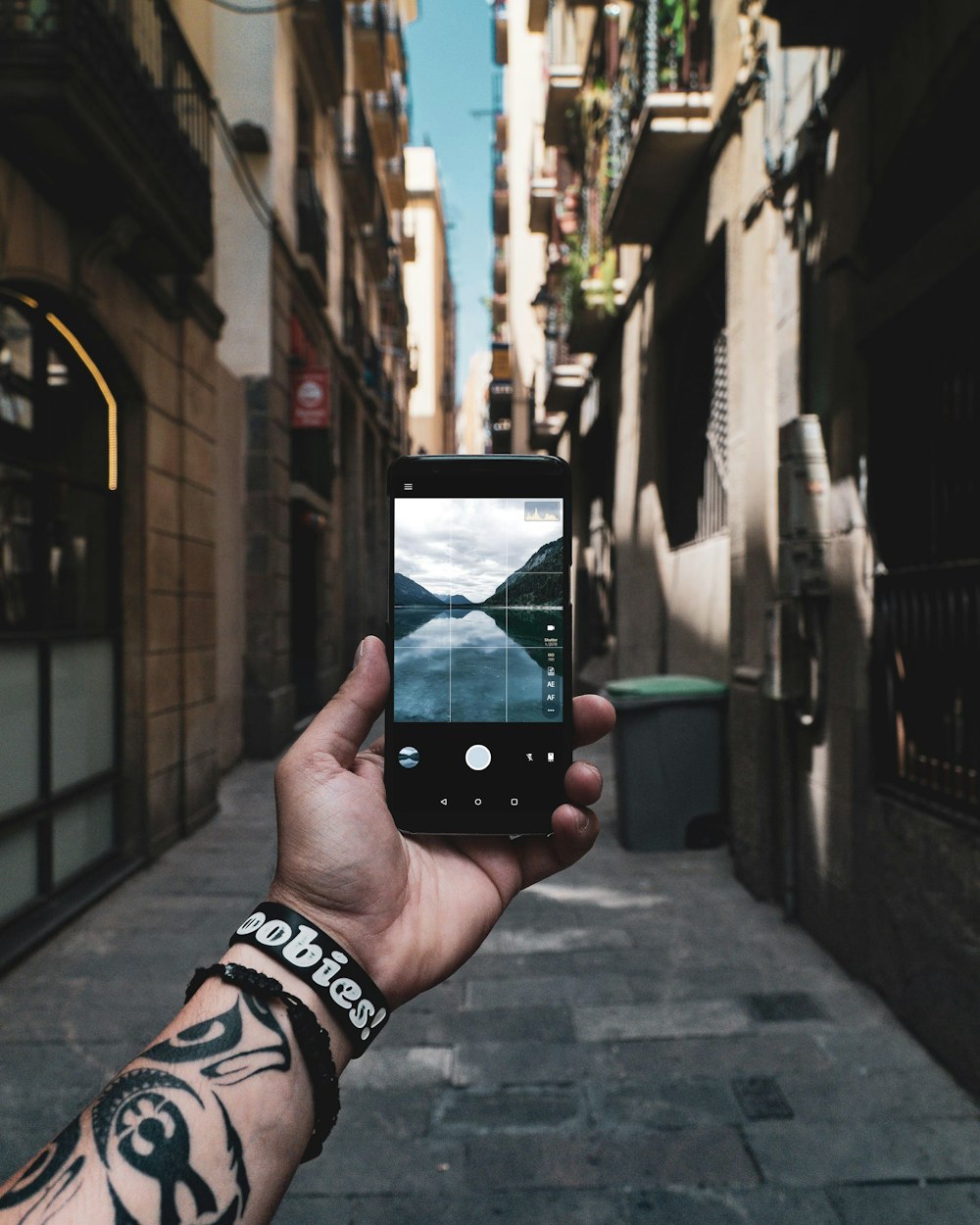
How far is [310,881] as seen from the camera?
1.49 m

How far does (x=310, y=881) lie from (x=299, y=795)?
0.46 feet

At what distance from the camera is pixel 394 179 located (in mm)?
30188

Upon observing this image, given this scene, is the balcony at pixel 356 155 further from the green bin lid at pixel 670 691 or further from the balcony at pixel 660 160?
the green bin lid at pixel 670 691

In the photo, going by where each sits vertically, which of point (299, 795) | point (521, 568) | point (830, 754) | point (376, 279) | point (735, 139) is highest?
point (376, 279)

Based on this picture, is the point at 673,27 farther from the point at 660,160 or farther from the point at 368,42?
the point at 368,42

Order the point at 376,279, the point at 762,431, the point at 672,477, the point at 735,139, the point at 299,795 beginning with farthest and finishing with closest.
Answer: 1. the point at 376,279
2. the point at 672,477
3. the point at 735,139
4. the point at 762,431
5. the point at 299,795

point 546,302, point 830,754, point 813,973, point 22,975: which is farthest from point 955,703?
point 546,302

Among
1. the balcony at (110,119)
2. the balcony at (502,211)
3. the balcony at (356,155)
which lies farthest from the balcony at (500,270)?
the balcony at (110,119)

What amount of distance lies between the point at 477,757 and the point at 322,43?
15.5 metres

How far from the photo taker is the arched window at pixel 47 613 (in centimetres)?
520

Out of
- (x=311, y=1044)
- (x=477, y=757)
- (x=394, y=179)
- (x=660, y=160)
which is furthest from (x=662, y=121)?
(x=394, y=179)

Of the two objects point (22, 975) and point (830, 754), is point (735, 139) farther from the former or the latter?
point (22, 975)

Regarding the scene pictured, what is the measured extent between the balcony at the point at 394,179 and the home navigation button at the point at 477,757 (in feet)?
101

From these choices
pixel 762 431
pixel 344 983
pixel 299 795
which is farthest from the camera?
pixel 762 431
